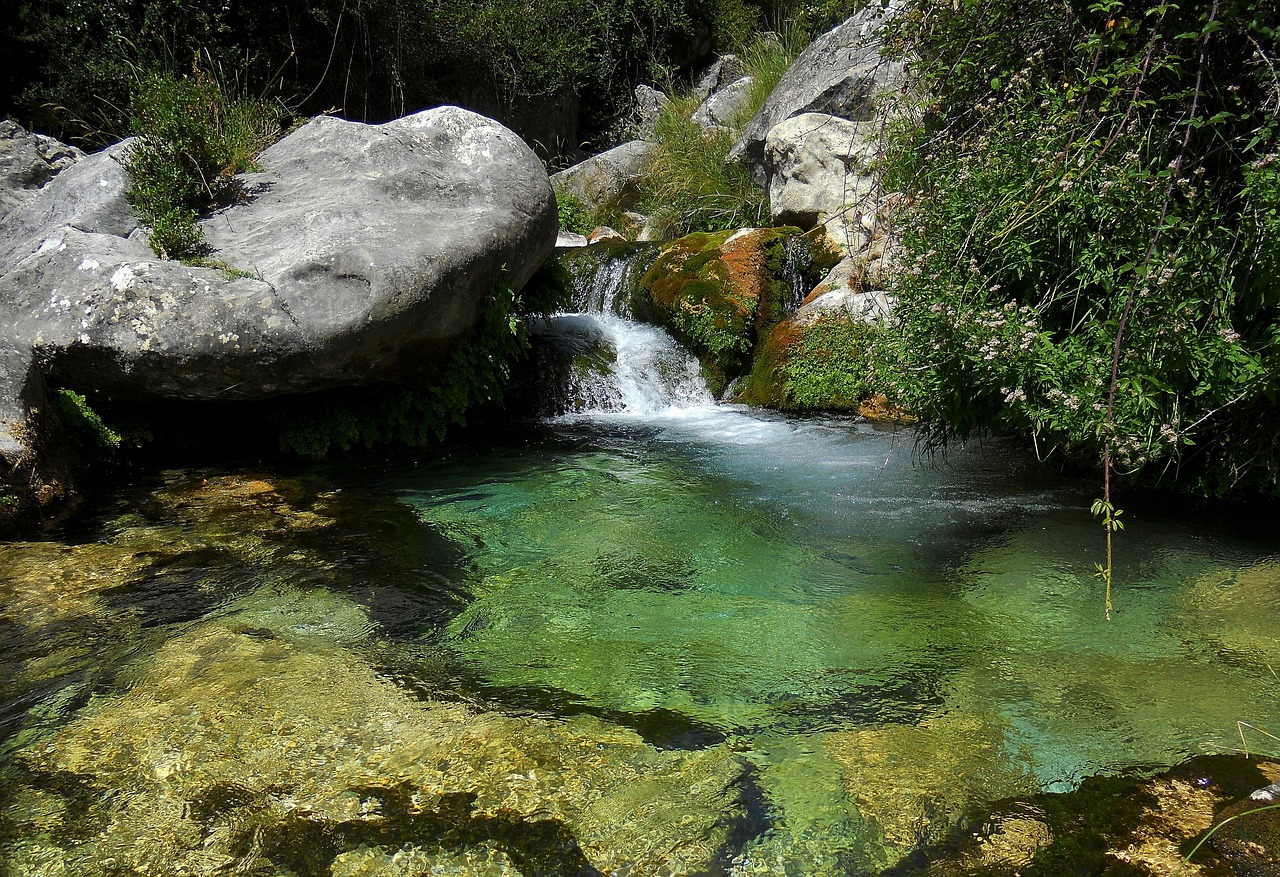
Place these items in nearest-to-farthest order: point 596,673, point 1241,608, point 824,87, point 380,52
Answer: point 596,673 → point 1241,608 → point 824,87 → point 380,52

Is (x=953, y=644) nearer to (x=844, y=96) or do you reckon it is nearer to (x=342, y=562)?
(x=342, y=562)

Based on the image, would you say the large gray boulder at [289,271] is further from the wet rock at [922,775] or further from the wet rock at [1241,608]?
the wet rock at [1241,608]

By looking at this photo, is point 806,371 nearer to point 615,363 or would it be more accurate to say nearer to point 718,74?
point 615,363

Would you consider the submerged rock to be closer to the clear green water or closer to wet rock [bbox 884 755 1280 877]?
the clear green water

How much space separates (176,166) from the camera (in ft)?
23.8

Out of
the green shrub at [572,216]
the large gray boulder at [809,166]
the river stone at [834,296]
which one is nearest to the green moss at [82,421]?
the river stone at [834,296]

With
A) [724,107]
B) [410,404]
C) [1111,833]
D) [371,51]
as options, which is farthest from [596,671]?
[724,107]

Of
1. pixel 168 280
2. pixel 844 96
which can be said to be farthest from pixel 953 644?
pixel 844 96

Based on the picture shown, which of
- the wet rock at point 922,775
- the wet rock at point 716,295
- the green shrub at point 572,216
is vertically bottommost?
the wet rock at point 922,775

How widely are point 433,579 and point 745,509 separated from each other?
2189 mm

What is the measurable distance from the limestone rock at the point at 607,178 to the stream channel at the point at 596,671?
1119cm

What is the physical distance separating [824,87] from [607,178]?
17.4ft

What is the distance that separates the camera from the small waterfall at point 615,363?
977cm

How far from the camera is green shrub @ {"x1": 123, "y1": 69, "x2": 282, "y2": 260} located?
22.5 feet
